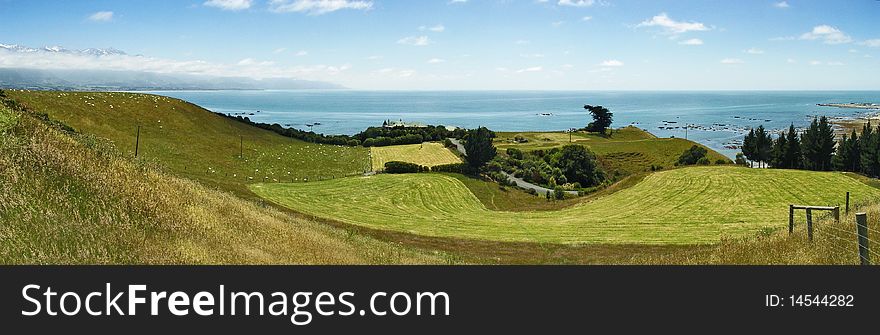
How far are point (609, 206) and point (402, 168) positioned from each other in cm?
2716

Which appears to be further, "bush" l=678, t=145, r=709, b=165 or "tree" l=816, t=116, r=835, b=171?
"bush" l=678, t=145, r=709, b=165

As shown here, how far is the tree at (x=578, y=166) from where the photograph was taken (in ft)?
226

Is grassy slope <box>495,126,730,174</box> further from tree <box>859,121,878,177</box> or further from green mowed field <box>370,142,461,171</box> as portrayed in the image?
tree <box>859,121,878,177</box>

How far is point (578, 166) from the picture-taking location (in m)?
69.8

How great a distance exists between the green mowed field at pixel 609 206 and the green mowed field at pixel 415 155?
38.9ft

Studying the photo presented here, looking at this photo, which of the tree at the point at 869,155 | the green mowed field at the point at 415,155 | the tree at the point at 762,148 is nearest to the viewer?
the tree at the point at 869,155

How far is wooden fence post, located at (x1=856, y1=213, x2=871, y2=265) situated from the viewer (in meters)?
7.88

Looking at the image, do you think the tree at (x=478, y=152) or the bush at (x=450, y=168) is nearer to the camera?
the bush at (x=450, y=168)

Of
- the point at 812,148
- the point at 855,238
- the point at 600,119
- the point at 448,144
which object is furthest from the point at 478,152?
the point at 600,119

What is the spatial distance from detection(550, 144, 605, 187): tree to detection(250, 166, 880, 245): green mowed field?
716 inches

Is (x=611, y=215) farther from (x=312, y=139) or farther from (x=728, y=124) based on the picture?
(x=728, y=124)

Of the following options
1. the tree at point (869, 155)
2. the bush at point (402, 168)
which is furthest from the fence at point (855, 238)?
the tree at point (869, 155)

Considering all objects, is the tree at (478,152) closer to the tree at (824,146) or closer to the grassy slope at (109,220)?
the tree at (824,146)

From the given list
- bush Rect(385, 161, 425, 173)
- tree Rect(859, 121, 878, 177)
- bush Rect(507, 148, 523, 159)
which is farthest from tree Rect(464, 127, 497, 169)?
tree Rect(859, 121, 878, 177)
